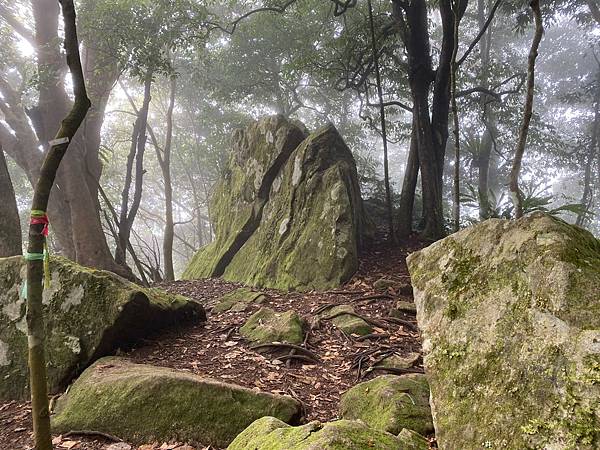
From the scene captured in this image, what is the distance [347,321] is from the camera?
555 cm

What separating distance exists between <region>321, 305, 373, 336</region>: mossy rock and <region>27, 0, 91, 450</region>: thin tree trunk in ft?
12.2

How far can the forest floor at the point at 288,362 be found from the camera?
3.59m

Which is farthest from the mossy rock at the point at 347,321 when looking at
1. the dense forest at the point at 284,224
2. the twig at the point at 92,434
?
the twig at the point at 92,434

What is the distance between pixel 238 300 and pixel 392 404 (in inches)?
186

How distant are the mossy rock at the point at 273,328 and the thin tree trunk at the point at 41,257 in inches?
117

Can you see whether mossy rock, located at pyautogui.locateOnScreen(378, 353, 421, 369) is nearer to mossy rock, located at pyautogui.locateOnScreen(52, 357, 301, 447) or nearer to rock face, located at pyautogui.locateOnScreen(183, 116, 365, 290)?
mossy rock, located at pyautogui.locateOnScreen(52, 357, 301, 447)

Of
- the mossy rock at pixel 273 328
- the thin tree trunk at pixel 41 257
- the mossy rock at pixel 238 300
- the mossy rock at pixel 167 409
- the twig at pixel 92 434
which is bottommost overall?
the twig at pixel 92 434

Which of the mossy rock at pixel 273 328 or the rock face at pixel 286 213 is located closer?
the mossy rock at pixel 273 328

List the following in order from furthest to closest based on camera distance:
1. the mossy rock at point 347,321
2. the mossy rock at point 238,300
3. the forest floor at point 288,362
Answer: the mossy rock at point 238,300, the mossy rock at point 347,321, the forest floor at point 288,362

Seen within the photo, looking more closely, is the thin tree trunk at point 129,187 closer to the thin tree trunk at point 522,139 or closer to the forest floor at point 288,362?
the forest floor at point 288,362

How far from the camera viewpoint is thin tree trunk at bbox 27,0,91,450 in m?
2.28

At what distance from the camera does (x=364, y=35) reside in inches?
399

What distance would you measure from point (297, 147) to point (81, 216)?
→ 512 cm

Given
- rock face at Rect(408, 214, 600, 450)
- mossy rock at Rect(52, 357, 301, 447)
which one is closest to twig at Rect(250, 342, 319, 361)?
mossy rock at Rect(52, 357, 301, 447)
